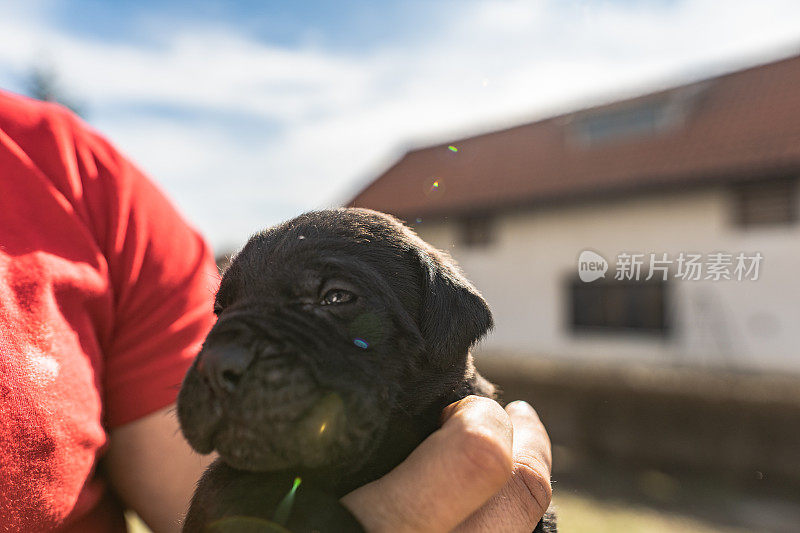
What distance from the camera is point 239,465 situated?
171 cm

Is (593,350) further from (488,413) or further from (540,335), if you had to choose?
(488,413)

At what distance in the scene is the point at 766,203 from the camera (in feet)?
47.1

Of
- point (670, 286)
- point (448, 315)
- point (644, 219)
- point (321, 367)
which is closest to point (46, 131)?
point (321, 367)

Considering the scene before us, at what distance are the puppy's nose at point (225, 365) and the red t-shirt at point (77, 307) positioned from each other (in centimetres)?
52

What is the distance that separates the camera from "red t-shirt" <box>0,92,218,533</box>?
68.1 inches

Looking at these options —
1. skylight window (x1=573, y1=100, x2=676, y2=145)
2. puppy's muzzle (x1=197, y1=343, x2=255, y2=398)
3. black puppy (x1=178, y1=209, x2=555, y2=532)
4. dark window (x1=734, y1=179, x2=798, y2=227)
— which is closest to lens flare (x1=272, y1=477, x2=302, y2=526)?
black puppy (x1=178, y1=209, x2=555, y2=532)

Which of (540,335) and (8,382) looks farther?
(540,335)

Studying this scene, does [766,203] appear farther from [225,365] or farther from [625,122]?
[225,365]

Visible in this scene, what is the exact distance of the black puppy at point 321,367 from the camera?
167 cm

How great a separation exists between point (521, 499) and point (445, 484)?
36cm

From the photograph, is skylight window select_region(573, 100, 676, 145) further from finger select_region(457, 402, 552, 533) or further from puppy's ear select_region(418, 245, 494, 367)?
finger select_region(457, 402, 552, 533)

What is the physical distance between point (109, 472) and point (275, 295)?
99cm

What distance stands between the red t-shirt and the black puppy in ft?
0.91

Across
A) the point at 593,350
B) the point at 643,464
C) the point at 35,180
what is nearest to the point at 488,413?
the point at 35,180
